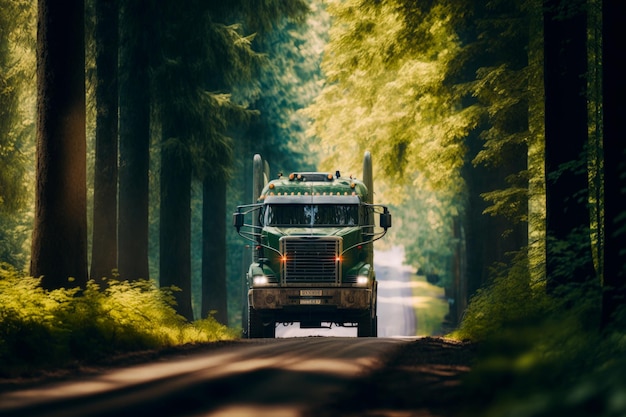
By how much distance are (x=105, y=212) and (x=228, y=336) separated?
3.74 meters

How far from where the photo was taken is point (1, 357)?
1128cm

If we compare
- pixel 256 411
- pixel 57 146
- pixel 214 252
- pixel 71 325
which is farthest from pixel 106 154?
pixel 256 411

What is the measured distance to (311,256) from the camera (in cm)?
1953

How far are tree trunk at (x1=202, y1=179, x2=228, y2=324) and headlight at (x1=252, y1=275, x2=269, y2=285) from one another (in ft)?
29.5

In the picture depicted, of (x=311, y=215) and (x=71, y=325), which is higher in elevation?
(x=311, y=215)

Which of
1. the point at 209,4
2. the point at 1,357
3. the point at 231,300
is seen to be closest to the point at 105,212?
the point at 209,4

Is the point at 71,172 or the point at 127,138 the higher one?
the point at 127,138

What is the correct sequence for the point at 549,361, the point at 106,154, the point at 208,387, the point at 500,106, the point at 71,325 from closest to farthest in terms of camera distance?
1. the point at 549,361
2. the point at 208,387
3. the point at 71,325
4. the point at 106,154
5. the point at 500,106

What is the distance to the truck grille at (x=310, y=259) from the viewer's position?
19.5 meters

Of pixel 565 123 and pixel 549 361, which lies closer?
pixel 549 361

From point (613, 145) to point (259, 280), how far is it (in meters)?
10.00

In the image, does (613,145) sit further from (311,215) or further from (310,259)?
(311,215)

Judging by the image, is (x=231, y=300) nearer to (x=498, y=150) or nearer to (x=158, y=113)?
(x=158, y=113)

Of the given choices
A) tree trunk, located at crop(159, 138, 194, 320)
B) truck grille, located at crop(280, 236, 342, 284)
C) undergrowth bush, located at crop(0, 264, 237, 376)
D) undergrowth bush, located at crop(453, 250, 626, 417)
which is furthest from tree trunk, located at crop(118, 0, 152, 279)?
undergrowth bush, located at crop(453, 250, 626, 417)
